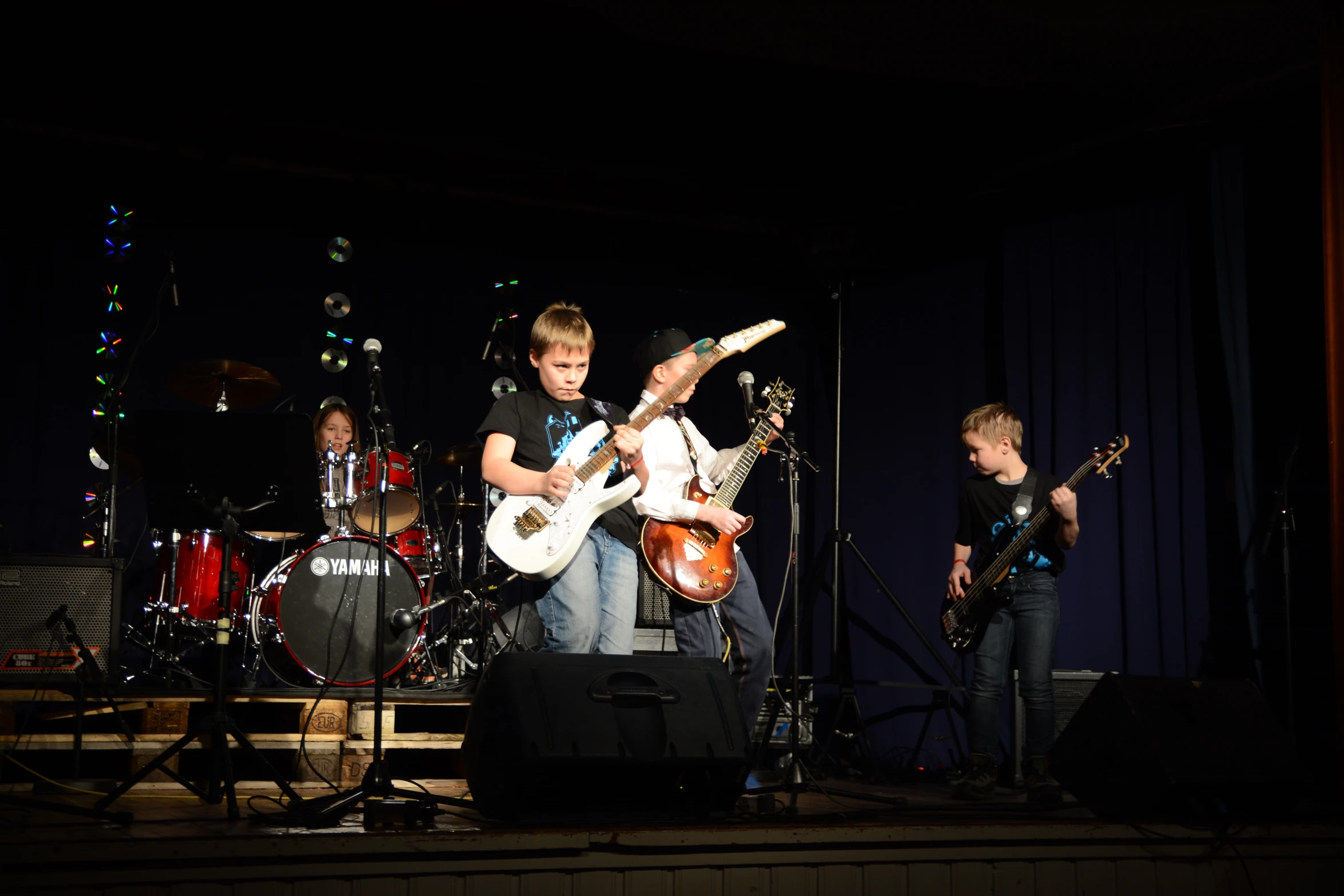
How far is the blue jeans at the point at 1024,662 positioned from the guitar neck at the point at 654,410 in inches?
72.0

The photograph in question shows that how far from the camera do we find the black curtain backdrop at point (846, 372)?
567cm

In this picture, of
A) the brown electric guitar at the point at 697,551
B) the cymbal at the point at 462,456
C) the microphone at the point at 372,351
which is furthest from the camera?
the cymbal at the point at 462,456

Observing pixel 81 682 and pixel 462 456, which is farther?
pixel 462 456

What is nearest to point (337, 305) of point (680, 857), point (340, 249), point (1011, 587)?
point (340, 249)

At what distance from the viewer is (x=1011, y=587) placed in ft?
16.3

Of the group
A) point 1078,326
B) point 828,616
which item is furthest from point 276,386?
point 1078,326

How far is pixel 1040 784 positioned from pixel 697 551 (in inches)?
69.2

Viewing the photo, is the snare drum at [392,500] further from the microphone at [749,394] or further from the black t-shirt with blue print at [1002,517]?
the black t-shirt with blue print at [1002,517]

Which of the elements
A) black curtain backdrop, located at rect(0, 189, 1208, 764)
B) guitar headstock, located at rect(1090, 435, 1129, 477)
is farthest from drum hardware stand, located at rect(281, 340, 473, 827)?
black curtain backdrop, located at rect(0, 189, 1208, 764)

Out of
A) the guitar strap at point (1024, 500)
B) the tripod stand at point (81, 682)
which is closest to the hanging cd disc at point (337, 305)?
the tripod stand at point (81, 682)

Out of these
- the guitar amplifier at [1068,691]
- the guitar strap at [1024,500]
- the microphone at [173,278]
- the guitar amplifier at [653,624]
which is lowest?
the guitar amplifier at [1068,691]

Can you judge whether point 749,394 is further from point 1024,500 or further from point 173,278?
point 173,278

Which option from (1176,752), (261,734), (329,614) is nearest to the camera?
(1176,752)

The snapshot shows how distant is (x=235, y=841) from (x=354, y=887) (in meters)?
0.33
